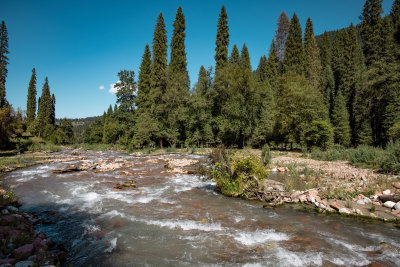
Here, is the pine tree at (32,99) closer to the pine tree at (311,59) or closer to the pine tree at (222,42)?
the pine tree at (222,42)

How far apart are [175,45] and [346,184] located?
3435cm

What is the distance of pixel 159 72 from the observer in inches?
1320

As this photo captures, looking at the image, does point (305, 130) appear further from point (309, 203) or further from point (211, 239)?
point (211, 239)

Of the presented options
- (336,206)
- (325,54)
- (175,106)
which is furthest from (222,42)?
(336,206)

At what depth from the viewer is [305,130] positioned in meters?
21.8

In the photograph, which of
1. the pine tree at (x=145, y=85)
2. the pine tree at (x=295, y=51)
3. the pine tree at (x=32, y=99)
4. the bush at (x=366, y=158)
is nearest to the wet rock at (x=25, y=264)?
the bush at (x=366, y=158)

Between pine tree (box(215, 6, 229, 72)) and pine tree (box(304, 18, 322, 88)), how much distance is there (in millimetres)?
15717

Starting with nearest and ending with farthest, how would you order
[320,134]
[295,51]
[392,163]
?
[392,163]
[320,134]
[295,51]

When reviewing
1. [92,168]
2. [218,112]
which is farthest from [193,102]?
[92,168]

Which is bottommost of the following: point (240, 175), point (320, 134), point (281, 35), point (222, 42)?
point (240, 175)

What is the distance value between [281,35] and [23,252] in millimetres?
56895

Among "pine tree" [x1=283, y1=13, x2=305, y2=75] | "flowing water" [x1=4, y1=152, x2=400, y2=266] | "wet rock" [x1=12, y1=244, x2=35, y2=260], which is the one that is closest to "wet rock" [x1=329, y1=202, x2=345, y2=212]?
"flowing water" [x1=4, y1=152, x2=400, y2=266]

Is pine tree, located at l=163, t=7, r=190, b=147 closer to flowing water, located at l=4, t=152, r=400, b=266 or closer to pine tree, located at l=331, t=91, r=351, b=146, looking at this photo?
flowing water, located at l=4, t=152, r=400, b=266

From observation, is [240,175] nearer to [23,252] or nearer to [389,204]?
[389,204]
